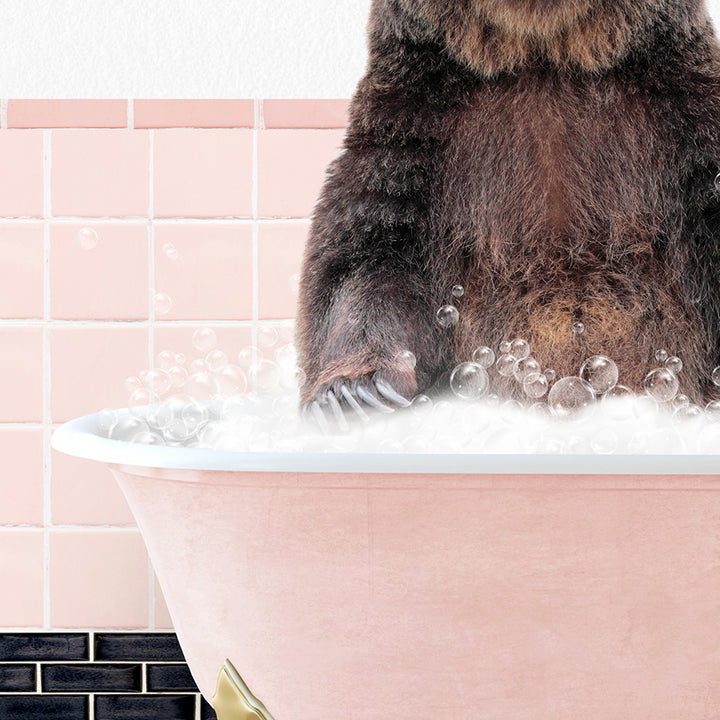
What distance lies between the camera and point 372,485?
570mm

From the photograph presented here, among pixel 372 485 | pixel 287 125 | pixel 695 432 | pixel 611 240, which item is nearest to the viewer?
pixel 372 485

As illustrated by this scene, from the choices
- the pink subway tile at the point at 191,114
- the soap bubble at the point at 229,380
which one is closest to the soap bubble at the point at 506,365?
the soap bubble at the point at 229,380

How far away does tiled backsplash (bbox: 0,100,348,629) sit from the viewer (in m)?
1.39

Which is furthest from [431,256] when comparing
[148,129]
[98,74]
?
[98,74]

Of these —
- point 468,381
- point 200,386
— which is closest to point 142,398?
point 200,386

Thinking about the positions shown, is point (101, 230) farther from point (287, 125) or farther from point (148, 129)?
point (287, 125)

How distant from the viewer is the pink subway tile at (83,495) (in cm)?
139

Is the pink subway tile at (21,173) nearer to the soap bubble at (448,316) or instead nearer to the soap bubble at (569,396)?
the soap bubble at (448,316)

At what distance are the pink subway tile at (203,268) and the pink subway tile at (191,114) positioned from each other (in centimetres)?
16

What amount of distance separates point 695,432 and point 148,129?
998 mm

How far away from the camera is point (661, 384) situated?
0.82 m

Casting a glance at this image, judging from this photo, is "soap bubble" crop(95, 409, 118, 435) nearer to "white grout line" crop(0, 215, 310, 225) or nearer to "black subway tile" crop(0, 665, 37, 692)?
"white grout line" crop(0, 215, 310, 225)

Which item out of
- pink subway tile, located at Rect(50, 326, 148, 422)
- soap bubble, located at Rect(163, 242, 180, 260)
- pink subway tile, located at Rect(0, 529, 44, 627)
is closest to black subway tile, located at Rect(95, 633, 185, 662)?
pink subway tile, located at Rect(0, 529, 44, 627)

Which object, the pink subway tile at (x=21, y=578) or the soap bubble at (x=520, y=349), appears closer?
the soap bubble at (x=520, y=349)
